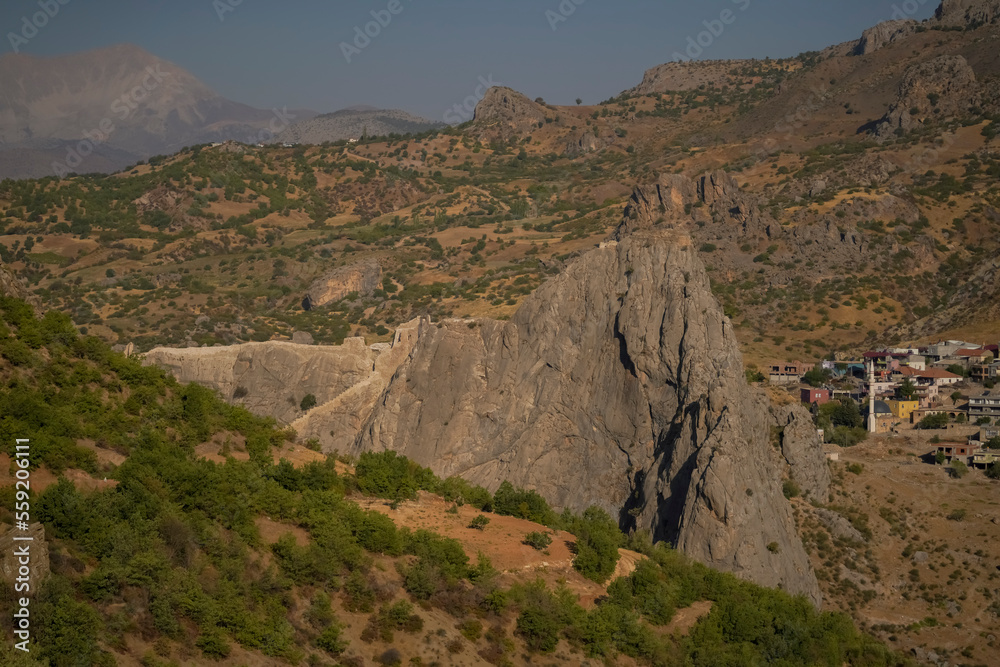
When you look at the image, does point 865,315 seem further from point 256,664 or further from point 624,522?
point 256,664

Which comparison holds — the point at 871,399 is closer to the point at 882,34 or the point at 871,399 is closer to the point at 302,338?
the point at 302,338

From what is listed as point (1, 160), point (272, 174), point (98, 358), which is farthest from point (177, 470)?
point (1, 160)

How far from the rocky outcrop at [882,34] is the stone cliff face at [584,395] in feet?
307

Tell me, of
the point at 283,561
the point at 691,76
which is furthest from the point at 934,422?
the point at 691,76

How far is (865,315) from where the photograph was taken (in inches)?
2950

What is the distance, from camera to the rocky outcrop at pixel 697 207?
85000mm

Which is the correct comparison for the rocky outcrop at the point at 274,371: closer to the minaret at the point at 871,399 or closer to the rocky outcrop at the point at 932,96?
the minaret at the point at 871,399

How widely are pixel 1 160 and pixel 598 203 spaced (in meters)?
78.7

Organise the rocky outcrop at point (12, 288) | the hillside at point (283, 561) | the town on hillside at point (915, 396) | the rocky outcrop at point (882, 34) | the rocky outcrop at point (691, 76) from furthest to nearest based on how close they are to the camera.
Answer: the rocky outcrop at point (691, 76), the rocky outcrop at point (882, 34), the town on hillside at point (915, 396), the rocky outcrop at point (12, 288), the hillside at point (283, 561)

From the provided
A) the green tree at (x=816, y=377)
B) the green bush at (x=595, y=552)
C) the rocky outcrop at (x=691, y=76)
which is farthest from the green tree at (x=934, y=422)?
the rocky outcrop at (x=691, y=76)

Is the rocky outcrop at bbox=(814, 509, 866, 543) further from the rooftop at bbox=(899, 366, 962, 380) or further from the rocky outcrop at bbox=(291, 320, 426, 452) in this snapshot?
the rooftop at bbox=(899, 366, 962, 380)

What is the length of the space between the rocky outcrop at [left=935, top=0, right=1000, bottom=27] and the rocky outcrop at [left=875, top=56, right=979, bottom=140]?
18.6 m

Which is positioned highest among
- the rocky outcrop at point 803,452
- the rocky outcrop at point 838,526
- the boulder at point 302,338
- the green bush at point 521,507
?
the boulder at point 302,338

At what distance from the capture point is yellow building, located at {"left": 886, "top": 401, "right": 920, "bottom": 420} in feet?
189
